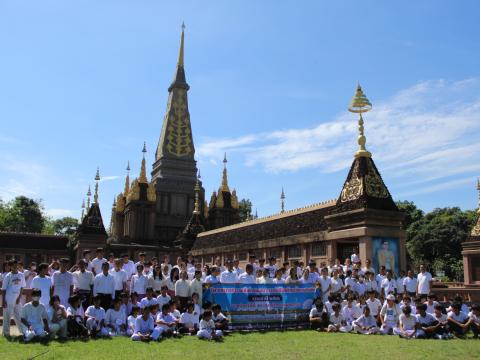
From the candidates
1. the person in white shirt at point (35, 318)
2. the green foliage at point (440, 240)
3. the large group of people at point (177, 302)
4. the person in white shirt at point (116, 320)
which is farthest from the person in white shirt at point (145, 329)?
the green foliage at point (440, 240)

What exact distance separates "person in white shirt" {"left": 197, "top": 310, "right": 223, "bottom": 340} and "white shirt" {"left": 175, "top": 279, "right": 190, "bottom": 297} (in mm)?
1811

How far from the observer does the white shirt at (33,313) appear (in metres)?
11.5

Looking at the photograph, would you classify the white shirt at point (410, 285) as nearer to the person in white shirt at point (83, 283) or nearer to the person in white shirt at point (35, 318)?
the person in white shirt at point (83, 283)

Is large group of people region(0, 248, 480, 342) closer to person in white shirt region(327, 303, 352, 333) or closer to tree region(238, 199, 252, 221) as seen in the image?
person in white shirt region(327, 303, 352, 333)

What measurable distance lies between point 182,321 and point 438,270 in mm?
54459

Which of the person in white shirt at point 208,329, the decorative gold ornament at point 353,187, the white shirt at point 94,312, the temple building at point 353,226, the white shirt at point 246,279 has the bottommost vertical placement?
the person in white shirt at point 208,329

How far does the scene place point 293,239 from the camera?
22609 millimetres

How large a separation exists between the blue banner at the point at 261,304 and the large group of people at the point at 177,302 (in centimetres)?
35

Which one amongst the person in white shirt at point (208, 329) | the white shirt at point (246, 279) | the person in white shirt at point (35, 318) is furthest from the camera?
the white shirt at point (246, 279)

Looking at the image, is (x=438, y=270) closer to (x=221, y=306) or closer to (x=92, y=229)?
(x=92, y=229)

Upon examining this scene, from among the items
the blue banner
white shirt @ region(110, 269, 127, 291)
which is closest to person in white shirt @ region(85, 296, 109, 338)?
white shirt @ region(110, 269, 127, 291)

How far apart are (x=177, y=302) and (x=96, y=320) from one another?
7.34ft

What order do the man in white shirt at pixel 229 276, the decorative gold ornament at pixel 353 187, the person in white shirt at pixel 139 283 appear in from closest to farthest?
the person in white shirt at pixel 139 283, the man in white shirt at pixel 229 276, the decorative gold ornament at pixel 353 187

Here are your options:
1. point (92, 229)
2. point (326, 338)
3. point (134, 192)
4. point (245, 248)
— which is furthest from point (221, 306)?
point (134, 192)
